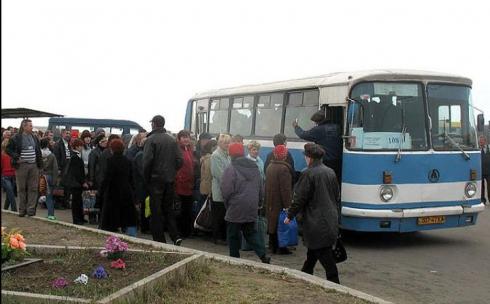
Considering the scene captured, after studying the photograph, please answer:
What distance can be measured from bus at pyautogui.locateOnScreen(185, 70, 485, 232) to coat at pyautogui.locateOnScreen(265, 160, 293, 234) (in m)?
1.36

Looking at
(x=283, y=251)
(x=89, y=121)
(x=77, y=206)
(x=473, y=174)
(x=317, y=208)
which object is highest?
(x=89, y=121)

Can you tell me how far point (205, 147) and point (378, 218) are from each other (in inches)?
125

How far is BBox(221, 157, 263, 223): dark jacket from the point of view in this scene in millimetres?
8070

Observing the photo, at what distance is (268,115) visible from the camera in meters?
14.1

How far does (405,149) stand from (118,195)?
482 centimetres

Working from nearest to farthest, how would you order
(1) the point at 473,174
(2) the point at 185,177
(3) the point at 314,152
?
(3) the point at 314,152 < (2) the point at 185,177 < (1) the point at 473,174

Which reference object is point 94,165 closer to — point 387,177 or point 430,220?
point 387,177

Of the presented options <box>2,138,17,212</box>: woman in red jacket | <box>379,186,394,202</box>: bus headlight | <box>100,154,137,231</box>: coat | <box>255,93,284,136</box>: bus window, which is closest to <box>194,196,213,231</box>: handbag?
<box>100,154,137,231</box>: coat

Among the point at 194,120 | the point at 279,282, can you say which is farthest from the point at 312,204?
the point at 194,120

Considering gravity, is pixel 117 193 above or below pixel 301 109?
below

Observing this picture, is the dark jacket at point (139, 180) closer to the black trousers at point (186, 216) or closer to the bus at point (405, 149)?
the black trousers at point (186, 216)

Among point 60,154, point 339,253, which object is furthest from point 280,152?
point 60,154

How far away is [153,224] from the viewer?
31.3ft

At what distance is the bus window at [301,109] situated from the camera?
482 inches
